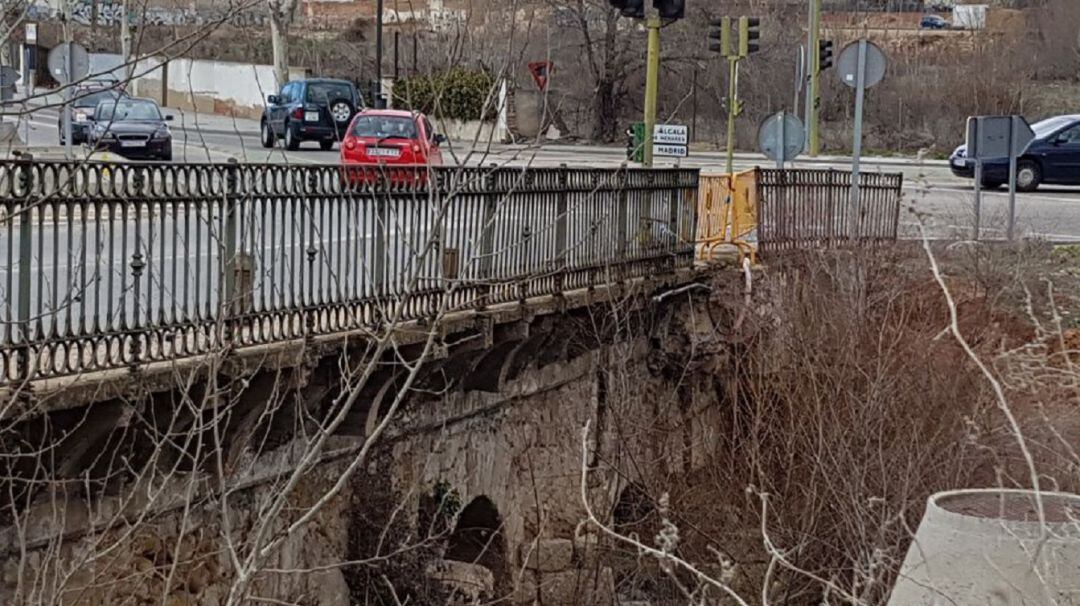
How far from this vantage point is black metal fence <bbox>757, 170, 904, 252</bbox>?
56.4ft

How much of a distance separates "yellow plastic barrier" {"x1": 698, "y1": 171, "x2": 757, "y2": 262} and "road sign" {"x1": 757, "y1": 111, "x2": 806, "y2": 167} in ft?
3.40

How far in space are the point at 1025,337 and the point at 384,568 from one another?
26.9ft

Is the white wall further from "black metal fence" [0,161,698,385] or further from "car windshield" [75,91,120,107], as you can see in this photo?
"black metal fence" [0,161,698,385]

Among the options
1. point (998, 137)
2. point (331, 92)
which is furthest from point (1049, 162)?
point (331, 92)

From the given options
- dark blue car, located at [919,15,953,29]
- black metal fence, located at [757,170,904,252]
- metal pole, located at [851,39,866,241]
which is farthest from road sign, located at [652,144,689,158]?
dark blue car, located at [919,15,953,29]

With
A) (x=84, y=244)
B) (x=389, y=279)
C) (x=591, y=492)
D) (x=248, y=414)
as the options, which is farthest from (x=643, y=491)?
(x=84, y=244)

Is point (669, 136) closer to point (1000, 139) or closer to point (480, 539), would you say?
point (1000, 139)

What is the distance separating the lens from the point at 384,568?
10.7 meters

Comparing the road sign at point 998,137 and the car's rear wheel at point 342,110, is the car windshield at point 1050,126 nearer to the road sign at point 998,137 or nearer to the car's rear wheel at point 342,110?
the road sign at point 998,137

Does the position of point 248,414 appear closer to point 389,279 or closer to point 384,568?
point 389,279

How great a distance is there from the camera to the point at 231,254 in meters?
Answer: 8.12

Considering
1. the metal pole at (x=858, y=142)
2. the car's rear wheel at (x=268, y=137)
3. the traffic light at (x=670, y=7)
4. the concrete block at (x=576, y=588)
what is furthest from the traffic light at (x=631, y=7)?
the concrete block at (x=576, y=588)

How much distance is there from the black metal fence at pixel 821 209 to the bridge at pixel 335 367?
0.83 metres

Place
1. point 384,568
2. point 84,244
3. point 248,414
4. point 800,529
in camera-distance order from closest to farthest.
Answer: point 84,244 → point 248,414 → point 384,568 → point 800,529
